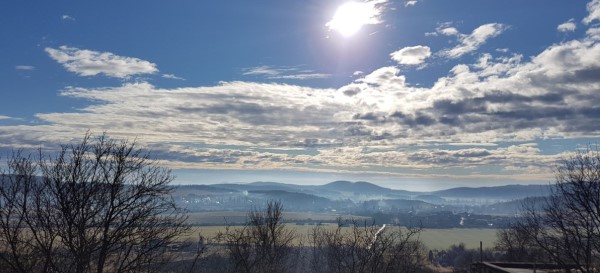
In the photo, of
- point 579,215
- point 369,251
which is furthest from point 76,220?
point 579,215

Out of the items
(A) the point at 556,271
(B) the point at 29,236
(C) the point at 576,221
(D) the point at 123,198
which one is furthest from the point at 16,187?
(A) the point at 556,271

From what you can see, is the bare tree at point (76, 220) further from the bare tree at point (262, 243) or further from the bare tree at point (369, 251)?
the bare tree at point (262, 243)

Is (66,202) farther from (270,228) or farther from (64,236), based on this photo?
(270,228)

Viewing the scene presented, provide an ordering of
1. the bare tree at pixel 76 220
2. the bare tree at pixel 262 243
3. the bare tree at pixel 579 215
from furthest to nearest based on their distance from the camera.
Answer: the bare tree at pixel 262 243
the bare tree at pixel 579 215
the bare tree at pixel 76 220

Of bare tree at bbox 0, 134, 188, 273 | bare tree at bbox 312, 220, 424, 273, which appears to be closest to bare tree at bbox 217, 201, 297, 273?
bare tree at bbox 312, 220, 424, 273

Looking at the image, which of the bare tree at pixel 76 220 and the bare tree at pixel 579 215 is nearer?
the bare tree at pixel 76 220

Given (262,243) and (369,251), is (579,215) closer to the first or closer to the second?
(369,251)

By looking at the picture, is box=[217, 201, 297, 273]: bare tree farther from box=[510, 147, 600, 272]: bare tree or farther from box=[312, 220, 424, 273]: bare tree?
box=[510, 147, 600, 272]: bare tree

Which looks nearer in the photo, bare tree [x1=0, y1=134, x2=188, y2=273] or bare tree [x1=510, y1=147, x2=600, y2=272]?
bare tree [x1=0, y1=134, x2=188, y2=273]

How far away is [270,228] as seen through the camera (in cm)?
4903

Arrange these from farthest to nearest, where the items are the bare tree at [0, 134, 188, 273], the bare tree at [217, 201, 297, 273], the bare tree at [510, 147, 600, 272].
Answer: the bare tree at [217, 201, 297, 273] → the bare tree at [510, 147, 600, 272] → the bare tree at [0, 134, 188, 273]

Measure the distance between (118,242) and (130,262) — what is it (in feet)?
4.00

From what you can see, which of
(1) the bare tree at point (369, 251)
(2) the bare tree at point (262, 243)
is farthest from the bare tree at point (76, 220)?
(2) the bare tree at point (262, 243)

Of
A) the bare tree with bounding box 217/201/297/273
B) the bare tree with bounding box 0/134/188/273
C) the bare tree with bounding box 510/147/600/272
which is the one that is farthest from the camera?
the bare tree with bounding box 217/201/297/273
